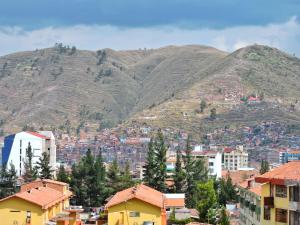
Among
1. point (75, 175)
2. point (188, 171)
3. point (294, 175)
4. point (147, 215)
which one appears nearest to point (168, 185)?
point (188, 171)


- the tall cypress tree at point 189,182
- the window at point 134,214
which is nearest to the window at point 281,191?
the window at point 134,214

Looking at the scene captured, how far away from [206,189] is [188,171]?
16786 millimetres

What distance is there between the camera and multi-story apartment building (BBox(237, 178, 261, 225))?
4928 centimetres

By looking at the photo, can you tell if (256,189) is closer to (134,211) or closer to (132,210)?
(134,211)

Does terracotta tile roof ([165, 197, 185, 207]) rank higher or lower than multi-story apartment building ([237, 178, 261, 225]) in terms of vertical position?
lower

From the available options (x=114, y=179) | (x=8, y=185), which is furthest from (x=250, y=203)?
(x=8, y=185)

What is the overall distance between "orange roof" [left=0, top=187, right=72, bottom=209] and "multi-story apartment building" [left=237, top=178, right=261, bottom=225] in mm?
14780

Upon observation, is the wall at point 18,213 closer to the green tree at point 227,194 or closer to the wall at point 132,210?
the wall at point 132,210

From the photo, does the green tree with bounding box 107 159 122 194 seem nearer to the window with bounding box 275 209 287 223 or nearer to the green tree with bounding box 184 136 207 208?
the green tree with bounding box 184 136 207 208

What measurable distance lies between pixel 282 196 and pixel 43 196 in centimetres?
2559

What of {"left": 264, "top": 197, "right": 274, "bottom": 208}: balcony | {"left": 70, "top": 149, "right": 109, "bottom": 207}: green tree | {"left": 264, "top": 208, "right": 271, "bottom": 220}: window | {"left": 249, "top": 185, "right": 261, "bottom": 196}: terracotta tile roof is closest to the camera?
{"left": 264, "top": 197, "right": 274, "bottom": 208}: balcony

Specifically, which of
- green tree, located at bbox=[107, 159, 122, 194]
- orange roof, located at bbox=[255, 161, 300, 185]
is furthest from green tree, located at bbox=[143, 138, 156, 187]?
orange roof, located at bbox=[255, 161, 300, 185]

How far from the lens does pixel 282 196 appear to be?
118 ft

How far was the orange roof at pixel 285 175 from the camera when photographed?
114 ft
